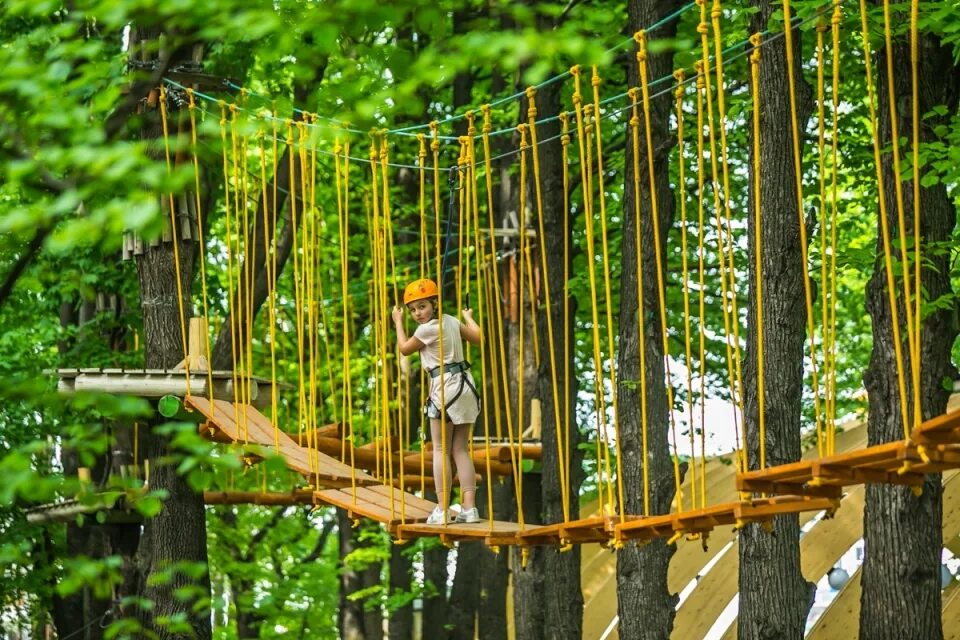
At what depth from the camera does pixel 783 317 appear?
817cm

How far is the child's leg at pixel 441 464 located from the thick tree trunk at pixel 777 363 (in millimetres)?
1578

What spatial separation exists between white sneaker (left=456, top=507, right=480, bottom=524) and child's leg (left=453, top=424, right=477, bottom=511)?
3 centimetres

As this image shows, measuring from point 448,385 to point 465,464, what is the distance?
0.41m

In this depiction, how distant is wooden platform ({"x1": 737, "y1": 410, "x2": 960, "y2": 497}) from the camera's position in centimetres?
454

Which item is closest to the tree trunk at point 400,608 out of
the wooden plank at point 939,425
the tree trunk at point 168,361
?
the tree trunk at point 168,361

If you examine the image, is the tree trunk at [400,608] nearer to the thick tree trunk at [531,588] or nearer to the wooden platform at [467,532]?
the thick tree trunk at [531,588]

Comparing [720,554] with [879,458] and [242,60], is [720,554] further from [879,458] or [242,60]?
[879,458]

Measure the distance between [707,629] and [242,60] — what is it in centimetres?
638

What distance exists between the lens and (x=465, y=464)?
799cm

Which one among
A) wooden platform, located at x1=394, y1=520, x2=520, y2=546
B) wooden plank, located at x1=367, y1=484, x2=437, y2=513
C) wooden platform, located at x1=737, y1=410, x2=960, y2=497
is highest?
wooden platform, located at x1=737, y1=410, x2=960, y2=497

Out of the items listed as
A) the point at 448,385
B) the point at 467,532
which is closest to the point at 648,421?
the point at 448,385

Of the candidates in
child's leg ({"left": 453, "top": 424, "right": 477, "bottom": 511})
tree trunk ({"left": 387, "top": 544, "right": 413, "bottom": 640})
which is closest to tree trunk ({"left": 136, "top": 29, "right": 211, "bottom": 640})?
child's leg ({"left": 453, "top": 424, "right": 477, "bottom": 511})

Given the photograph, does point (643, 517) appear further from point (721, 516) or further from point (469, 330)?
point (469, 330)

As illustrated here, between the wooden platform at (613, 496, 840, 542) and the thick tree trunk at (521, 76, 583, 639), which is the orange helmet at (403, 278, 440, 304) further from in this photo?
the thick tree trunk at (521, 76, 583, 639)
